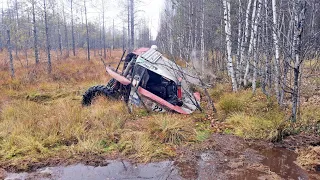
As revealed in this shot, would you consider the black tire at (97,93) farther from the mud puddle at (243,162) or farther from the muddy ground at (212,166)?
the mud puddle at (243,162)

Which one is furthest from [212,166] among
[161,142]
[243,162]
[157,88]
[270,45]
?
[270,45]

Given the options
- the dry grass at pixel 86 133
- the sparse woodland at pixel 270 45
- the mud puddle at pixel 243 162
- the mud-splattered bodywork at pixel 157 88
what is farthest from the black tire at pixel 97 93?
the mud puddle at pixel 243 162

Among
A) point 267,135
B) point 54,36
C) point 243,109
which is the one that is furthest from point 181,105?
point 54,36

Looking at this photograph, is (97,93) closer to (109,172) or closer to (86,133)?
(86,133)

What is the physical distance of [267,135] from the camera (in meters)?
5.38

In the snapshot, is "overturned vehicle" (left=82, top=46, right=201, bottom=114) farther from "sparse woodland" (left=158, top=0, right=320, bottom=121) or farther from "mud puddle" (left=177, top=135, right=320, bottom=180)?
"mud puddle" (left=177, top=135, right=320, bottom=180)

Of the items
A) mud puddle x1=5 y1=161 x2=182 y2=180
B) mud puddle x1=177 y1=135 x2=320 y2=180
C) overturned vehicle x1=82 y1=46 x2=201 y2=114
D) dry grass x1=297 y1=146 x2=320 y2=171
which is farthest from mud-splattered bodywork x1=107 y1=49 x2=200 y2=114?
dry grass x1=297 y1=146 x2=320 y2=171

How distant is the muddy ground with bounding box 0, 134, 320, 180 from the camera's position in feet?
13.2

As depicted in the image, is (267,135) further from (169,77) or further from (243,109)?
(169,77)

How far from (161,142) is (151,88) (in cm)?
254

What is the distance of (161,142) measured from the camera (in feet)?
17.1

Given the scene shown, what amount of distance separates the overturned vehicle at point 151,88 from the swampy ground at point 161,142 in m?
0.36

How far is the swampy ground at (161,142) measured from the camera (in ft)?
13.8

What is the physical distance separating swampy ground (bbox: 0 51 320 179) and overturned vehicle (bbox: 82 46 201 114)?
36cm
